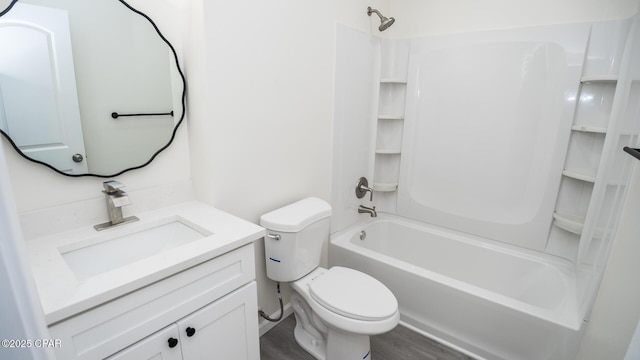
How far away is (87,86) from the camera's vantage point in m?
1.25

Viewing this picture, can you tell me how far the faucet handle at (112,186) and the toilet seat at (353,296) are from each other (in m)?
1.03

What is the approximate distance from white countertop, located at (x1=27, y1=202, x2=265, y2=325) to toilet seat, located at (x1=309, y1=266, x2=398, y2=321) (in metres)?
0.56

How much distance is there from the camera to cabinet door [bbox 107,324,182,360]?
3.15ft

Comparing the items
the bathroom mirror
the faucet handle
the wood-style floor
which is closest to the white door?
the bathroom mirror

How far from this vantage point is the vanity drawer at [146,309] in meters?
0.85

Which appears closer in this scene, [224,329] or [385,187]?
[224,329]

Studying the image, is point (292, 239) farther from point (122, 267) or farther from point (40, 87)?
point (40, 87)

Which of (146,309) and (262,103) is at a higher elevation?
(262,103)

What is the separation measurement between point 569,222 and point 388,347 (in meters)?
1.35

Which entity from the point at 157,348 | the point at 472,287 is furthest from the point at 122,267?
the point at 472,287

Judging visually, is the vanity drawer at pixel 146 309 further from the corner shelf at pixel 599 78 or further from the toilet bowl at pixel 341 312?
the corner shelf at pixel 599 78

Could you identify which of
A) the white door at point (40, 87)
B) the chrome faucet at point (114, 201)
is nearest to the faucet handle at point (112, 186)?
the chrome faucet at point (114, 201)

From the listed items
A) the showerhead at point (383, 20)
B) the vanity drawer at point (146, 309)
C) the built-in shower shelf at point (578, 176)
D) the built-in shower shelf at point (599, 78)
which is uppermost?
the showerhead at point (383, 20)

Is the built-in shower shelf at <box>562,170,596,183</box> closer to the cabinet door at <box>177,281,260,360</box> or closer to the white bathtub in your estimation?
the white bathtub
